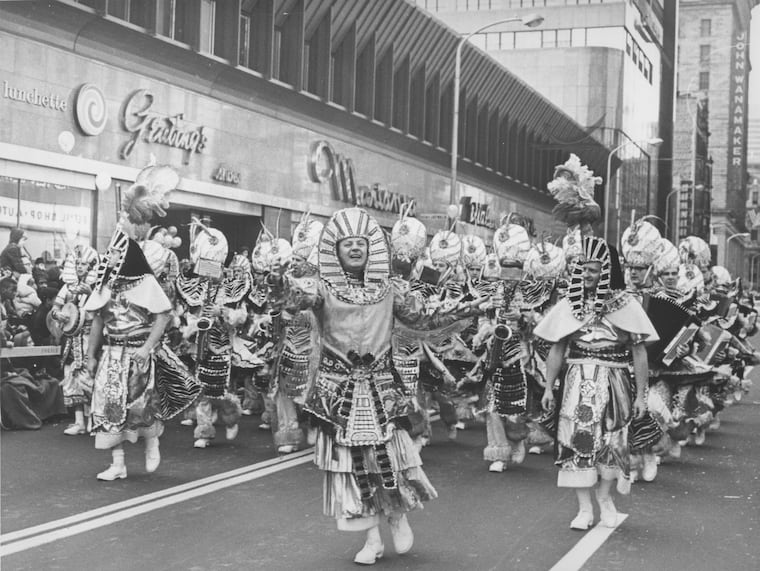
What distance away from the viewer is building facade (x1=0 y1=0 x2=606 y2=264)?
17.9 metres

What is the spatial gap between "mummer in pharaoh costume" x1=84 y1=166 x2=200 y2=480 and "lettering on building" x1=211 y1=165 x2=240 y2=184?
1460cm

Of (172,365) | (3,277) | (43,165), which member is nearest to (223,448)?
(172,365)

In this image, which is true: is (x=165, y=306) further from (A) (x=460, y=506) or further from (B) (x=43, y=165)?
(B) (x=43, y=165)

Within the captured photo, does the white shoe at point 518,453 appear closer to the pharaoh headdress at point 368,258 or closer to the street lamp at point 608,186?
the pharaoh headdress at point 368,258

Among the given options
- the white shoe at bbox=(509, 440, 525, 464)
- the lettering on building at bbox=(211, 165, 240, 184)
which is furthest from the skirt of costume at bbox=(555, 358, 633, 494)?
the lettering on building at bbox=(211, 165, 240, 184)

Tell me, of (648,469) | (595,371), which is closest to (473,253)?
(648,469)

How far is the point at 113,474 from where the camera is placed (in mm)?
9047

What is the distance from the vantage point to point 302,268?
23.0 ft

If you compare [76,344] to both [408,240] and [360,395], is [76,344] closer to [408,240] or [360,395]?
[408,240]

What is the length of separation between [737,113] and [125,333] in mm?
145543

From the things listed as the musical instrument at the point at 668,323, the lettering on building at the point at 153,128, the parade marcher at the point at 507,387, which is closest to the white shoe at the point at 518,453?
the parade marcher at the point at 507,387

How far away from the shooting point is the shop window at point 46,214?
17125 millimetres

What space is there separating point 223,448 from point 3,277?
4.28m

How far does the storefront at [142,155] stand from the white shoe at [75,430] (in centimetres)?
250
